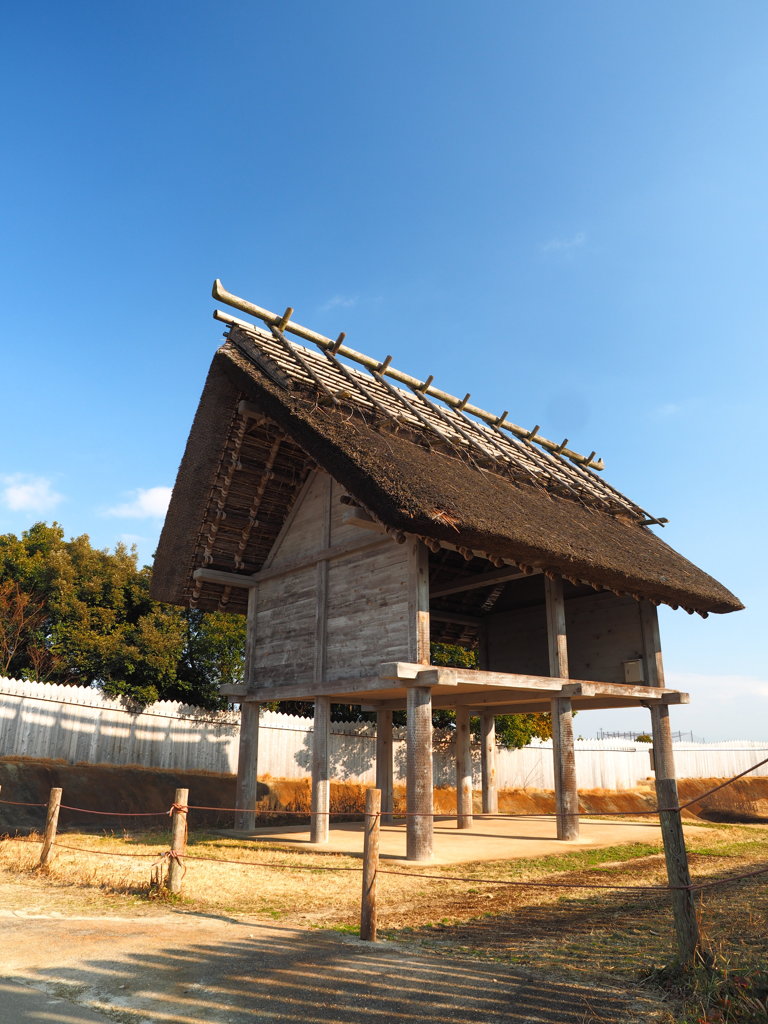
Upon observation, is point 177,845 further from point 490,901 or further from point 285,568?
point 285,568

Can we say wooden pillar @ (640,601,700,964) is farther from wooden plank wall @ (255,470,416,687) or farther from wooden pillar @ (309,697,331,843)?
wooden pillar @ (309,697,331,843)

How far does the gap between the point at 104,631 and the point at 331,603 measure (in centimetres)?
1074

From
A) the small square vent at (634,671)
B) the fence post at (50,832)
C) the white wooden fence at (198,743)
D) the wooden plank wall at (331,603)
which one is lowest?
the fence post at (50,832)

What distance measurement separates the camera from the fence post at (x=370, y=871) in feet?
17.8

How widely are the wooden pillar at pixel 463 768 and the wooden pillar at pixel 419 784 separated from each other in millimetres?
6032

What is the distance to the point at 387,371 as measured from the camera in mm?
15680

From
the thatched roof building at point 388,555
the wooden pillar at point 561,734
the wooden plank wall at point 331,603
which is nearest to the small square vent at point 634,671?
the thatched roof building at point 388,555

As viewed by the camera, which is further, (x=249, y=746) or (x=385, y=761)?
(x=385, y=761)

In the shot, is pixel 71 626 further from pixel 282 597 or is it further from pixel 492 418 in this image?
pixel 492 418

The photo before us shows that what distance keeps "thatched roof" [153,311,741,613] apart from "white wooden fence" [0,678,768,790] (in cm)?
405

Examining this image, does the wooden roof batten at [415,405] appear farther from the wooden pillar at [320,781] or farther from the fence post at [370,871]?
the fence post at [370,871]

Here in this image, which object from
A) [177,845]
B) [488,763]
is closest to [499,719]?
[488,763]

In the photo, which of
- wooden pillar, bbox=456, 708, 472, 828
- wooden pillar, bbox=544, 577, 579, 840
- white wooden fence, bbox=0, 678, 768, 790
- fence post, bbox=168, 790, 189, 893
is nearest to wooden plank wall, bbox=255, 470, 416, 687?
wooden pillar, bbox=544, 577, 579, 840

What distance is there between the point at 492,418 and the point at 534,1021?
585 inches
